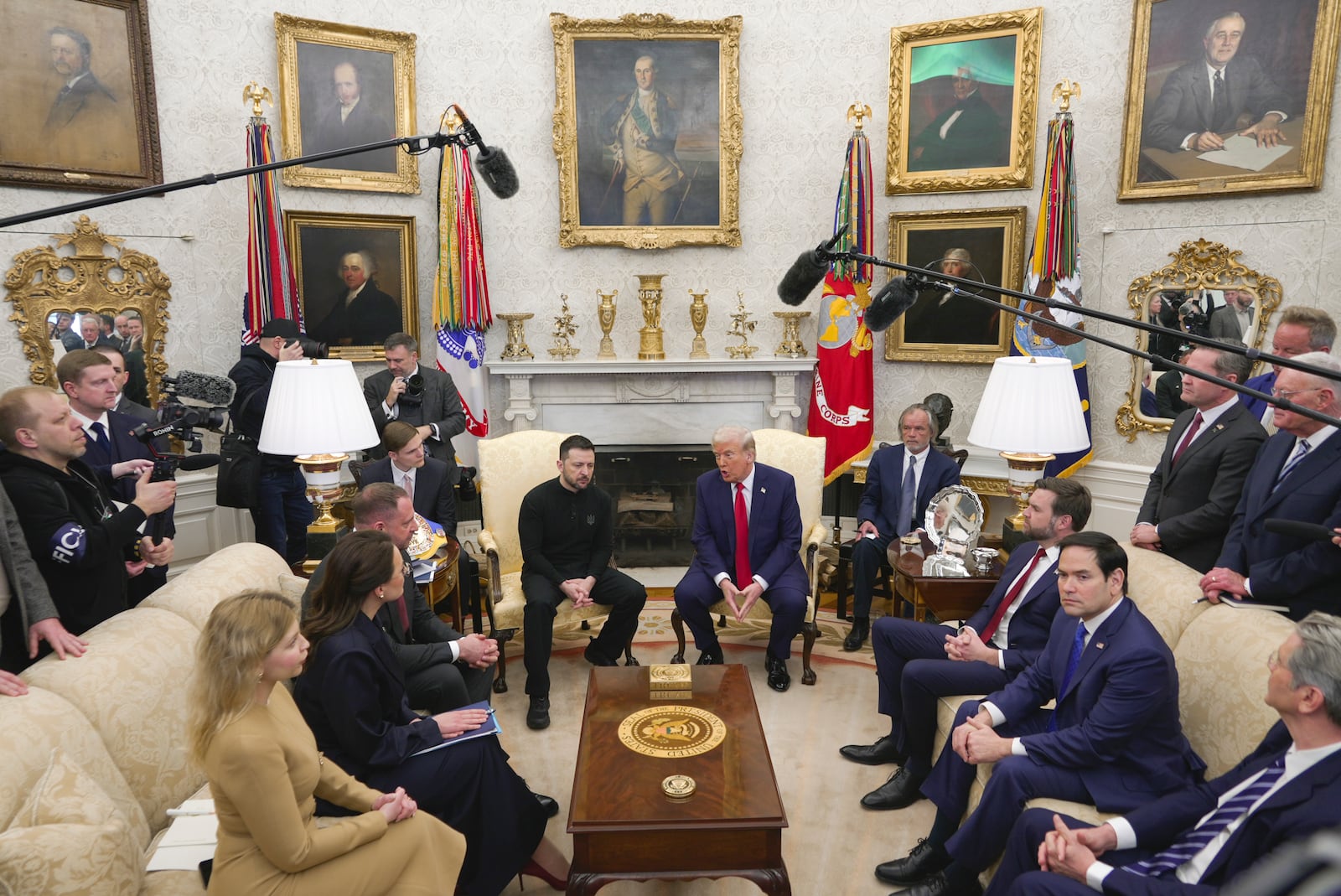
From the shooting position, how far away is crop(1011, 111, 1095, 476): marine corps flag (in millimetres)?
6312

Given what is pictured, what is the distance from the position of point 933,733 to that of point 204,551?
5511mm

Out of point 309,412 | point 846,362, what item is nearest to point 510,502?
point 309,412

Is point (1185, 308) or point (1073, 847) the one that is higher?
point (1185, 308)

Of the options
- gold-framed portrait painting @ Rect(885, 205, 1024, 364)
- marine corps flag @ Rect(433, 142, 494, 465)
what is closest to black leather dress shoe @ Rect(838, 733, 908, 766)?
gold-framed portrait painting @ Rect(885, 205, 1024, 364)

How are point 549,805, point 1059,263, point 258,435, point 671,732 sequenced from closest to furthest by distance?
point 671,732 → point 549,805 → point 258,435 → point 1059,263

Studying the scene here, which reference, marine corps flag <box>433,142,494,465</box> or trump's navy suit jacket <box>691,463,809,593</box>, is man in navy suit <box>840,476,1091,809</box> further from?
marine corps flag <box>433,142,494,465</box>

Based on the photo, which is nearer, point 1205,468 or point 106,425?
point 1205,468

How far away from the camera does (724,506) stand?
525cm

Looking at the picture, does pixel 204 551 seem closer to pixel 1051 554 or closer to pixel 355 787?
pixel 355 787

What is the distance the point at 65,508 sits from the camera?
10.1ft

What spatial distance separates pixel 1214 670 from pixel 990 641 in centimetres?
105

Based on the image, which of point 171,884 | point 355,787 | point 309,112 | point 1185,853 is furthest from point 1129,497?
point 309,112

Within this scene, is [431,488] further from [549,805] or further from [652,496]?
[652,496]

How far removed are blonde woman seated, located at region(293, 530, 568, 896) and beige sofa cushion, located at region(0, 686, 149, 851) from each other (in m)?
0.55
